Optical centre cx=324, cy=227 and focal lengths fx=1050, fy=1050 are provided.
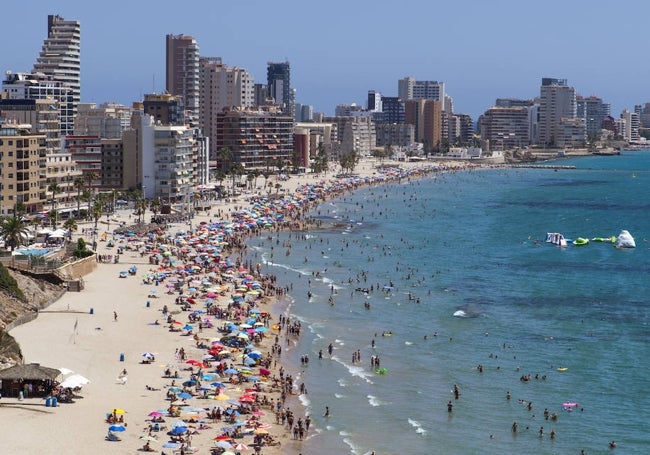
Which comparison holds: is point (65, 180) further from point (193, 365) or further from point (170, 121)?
point (193, 365)

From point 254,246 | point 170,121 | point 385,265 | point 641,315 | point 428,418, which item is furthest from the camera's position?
point 170,121

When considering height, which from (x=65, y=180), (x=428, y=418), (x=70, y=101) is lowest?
(x=428, y=418)

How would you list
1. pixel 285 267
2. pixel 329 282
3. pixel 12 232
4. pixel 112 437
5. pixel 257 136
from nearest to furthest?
pixel 112 437 → pixel 12 232 → pixel 329 282 → pixel 285 267 → pixel 257 136

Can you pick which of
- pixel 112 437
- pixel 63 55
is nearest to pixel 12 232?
pixel 112 437

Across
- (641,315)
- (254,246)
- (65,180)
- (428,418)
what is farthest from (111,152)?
(428,418)

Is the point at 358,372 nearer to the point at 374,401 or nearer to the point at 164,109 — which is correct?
the point at 374,401

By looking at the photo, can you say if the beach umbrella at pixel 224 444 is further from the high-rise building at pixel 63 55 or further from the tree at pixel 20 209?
the high-rise building at pixel 63 55

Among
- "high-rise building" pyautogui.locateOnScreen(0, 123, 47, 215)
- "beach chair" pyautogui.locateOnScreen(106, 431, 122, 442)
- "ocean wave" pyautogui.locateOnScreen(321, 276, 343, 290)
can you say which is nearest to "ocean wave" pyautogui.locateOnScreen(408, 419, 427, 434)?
"beach chair" pyautogui.locateOnScreen(106, 431, 122, 442)
